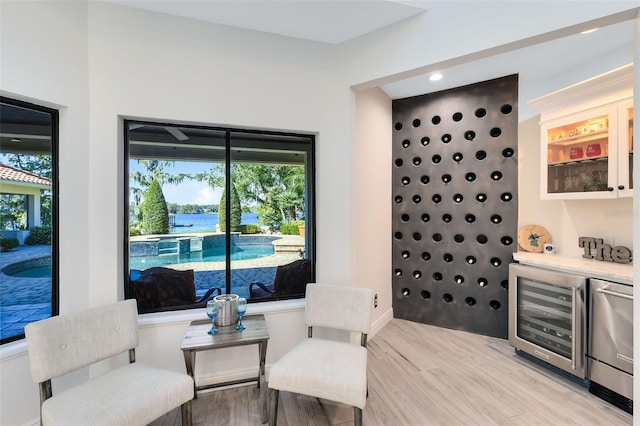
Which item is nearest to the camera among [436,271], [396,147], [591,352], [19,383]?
[19,383]

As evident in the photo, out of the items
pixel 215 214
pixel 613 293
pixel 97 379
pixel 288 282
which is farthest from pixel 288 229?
pixel 613 293

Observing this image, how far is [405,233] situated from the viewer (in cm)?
358

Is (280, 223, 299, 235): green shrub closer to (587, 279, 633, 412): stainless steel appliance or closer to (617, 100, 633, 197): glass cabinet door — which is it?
(587, 279, 633, 412): stainless steel appliance

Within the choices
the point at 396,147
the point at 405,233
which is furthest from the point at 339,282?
the point at 396,147

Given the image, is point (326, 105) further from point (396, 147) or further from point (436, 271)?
point (436, 271)

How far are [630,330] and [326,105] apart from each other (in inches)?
111

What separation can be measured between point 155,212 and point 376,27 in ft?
7.92

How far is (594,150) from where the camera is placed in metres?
2.44

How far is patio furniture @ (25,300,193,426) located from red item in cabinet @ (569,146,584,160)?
356cm

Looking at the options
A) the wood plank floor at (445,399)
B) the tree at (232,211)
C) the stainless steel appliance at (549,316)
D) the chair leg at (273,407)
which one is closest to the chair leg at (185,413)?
the wood plank floor at (445,399)

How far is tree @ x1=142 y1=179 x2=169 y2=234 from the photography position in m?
2.41

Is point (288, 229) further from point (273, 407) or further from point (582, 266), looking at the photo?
point (582, 266)

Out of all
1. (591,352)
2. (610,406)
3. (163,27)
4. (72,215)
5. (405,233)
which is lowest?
(610,406)

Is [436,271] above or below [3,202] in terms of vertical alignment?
below
